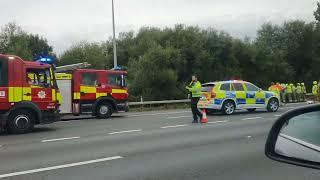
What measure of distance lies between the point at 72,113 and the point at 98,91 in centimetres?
145

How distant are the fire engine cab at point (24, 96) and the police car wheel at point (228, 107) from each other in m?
8.07

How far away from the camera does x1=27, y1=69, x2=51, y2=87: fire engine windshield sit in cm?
1589

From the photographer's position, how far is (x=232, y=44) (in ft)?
167

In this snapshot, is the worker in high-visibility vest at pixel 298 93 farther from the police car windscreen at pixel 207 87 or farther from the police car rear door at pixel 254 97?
the police car windscreen at pixel 207 87

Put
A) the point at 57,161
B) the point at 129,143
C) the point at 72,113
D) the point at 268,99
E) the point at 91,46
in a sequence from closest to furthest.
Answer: the point at 57,161 < the point at 129,143 < the point at 72,113 < the point at 268,99 < the point at 91,46

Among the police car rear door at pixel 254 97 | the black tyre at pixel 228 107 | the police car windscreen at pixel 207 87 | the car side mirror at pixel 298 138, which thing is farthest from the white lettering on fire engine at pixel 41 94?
the car side mirror at pixel 298 138

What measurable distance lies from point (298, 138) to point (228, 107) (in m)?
18.7

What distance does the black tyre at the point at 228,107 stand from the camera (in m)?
21.7

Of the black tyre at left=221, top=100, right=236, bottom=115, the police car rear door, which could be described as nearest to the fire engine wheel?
the black tyre at left=221, top=100, right=236, bottom=115

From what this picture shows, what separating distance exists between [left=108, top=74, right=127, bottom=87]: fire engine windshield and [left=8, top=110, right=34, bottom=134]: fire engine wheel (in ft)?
23.6

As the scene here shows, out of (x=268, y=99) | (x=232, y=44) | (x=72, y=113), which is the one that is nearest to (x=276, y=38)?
(x=232, y=44)

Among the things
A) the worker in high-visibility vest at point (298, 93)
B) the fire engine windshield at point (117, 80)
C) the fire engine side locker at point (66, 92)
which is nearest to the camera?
the fire engine side locker at point (66, 92)

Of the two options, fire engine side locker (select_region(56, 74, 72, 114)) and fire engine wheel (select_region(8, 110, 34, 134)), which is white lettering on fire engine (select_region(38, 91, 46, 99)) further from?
fire engine side locker (select_region(56, 74, 72, 114))

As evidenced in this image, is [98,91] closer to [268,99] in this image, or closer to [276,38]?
[268,99]
